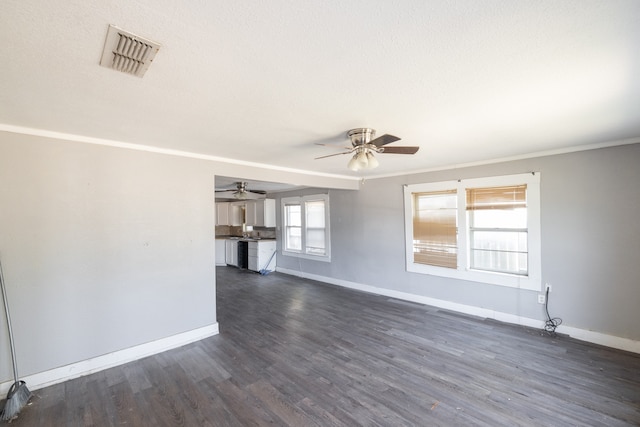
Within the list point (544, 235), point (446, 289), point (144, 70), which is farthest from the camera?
point (446, 289)

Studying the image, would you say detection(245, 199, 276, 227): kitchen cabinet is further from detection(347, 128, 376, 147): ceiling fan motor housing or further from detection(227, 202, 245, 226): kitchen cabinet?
detection(347, 128, 376, 147): ceiling fan motor housing

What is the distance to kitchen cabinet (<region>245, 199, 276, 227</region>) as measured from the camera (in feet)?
24.7

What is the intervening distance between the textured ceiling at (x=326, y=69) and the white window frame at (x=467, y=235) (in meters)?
1.15

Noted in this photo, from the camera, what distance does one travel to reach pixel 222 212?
900 cm

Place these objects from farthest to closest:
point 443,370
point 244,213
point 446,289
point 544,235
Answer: point 244,213, point 446,289, point 544,235, point 443,370

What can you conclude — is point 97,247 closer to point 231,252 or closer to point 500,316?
point 500,316

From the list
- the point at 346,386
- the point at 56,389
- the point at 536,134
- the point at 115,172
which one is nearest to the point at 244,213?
the point at 115,172

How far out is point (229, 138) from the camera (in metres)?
2.69

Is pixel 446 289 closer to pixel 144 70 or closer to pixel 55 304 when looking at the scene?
pixel 144 70

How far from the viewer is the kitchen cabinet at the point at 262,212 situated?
24.7 ft

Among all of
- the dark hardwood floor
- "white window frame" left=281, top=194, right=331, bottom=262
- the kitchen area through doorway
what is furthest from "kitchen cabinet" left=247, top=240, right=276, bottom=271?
the dark hardwood floor

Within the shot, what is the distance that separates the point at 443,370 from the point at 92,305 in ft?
11.7

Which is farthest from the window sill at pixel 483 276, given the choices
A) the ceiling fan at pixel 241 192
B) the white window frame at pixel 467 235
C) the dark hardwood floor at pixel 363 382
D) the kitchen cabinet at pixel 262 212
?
the kitchen cabinet at pixel 262 212

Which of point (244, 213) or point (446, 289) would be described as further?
point (244, 213)
